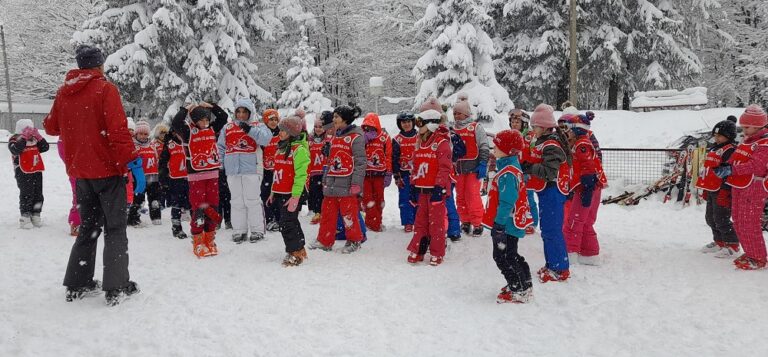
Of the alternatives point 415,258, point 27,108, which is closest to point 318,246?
point 415,258

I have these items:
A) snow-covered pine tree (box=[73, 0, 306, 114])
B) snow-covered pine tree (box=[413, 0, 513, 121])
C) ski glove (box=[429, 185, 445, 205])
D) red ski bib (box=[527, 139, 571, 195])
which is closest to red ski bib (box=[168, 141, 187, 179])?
ski glove (box=[429, 185, 445, 205])

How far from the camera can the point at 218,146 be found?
752cm

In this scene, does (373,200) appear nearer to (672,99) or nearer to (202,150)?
(202,150)

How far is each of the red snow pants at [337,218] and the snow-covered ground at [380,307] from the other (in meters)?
0.24

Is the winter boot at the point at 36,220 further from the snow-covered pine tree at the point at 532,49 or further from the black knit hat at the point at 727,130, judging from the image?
the snow-covered pine tree at the point at 532,49

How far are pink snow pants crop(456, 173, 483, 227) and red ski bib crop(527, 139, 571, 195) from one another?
6.35 ft

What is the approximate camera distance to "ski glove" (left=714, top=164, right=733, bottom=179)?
614 centimetres

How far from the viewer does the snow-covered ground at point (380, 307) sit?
4.22 meters

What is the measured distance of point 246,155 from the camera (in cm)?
733

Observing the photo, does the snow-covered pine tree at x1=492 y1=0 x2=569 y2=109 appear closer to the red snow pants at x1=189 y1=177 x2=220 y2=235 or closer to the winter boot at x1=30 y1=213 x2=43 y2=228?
the red snow pants at x1=189 y1=177 x2=220 y2=235

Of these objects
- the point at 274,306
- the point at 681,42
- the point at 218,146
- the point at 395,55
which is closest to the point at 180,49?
the point at 395,55

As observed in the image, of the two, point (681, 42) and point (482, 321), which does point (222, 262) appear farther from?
point (681, 42)

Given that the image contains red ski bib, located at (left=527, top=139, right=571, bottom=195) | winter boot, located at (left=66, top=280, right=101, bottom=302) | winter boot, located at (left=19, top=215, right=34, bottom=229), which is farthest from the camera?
winter boot, located at (left=19, top=215, right=34, bottom=229)

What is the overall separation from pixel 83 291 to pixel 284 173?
8.26 ft
